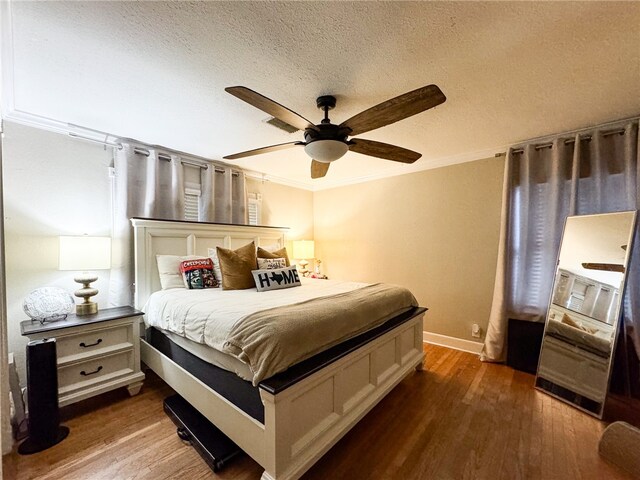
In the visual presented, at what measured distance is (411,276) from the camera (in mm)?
3639

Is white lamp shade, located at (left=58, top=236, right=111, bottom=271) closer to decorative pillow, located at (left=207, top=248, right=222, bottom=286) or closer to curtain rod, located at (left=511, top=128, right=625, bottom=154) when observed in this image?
decorative pillow, located at (left=207, top=248, right=222, bottom=286)

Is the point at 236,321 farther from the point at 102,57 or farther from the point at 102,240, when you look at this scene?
the point at 102,57

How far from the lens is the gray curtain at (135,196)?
2604mm

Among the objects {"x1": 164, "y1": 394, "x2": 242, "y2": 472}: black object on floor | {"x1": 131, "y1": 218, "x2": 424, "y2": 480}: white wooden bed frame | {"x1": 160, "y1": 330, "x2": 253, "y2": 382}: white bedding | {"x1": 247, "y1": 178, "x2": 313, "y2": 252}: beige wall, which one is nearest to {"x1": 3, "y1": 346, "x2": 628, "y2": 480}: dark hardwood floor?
{"x1": 164, "y1": 394, "x2": 242, "y2": 472}: black object on floor

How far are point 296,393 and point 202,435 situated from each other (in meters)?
0.85

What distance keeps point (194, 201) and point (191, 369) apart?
209 centimetres

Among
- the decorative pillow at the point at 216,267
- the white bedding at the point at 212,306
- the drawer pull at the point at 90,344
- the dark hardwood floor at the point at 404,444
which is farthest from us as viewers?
the decorative pillow at the point at 216,267

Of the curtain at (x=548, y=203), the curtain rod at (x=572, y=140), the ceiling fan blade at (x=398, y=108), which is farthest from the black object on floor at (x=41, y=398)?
the curtain rod at (x=572, y=140)

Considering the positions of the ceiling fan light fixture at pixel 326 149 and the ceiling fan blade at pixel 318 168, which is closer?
the ceiling fan light fixture at pixel 326 149

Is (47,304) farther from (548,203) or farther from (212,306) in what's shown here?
(548,203)

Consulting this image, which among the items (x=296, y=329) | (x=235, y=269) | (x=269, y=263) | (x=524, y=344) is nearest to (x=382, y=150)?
(x=296, y=329)

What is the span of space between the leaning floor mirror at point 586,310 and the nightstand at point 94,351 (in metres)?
3.63

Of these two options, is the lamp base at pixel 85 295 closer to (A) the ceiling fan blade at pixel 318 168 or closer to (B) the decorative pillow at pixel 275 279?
(B) the decorative pillow at pixel 275 279

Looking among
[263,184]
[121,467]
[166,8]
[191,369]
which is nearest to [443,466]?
[191,369]
